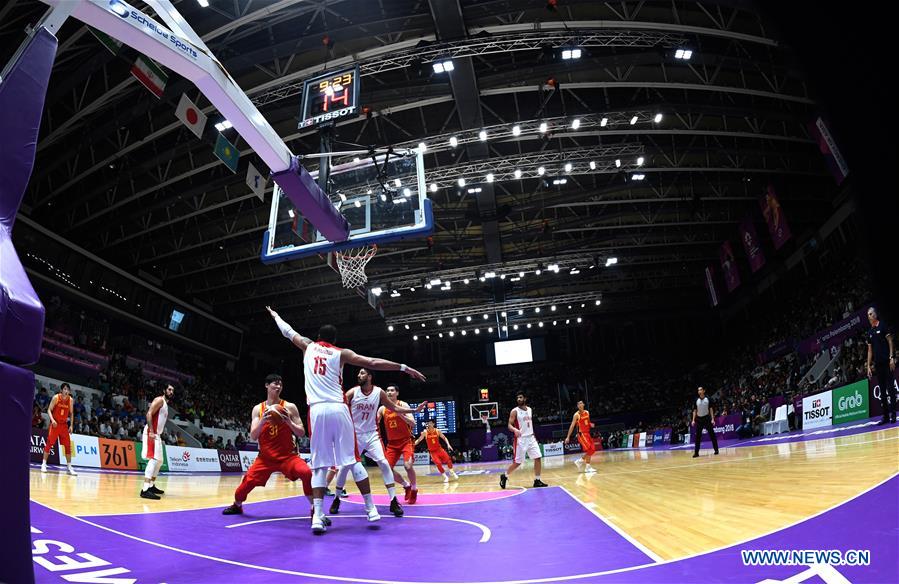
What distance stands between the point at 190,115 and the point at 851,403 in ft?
62.8

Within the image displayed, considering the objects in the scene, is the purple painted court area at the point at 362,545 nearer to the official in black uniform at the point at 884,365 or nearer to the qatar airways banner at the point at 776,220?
the official in black uniform at the point at 884,365

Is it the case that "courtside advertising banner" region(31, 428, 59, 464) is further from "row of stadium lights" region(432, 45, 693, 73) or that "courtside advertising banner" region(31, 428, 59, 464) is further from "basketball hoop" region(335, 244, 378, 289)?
"row of stadium lights" region(432, 45, 693, 73)

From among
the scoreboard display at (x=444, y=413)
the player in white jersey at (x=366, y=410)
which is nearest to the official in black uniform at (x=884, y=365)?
the player in white jersey at (x=366, y=410)

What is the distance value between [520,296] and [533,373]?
32.0 ft

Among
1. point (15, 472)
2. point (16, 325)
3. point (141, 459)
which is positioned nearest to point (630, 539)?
point (15, 472)

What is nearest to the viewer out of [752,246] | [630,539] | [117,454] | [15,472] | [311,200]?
[15,472]

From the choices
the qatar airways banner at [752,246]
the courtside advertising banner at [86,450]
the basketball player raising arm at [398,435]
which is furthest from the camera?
the qatar airways banner at [752,246]

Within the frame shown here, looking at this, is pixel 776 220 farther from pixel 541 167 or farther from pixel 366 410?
pixel 366 410

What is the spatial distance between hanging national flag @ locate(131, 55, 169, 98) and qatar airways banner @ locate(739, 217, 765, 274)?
70.9 feet

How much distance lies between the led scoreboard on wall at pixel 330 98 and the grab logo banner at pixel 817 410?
15.3 metres

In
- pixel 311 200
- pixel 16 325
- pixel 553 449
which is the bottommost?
pixel 553 449

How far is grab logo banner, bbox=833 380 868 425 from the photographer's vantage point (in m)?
13.4

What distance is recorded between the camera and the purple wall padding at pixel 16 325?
2.66m

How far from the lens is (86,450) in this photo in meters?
15.8
